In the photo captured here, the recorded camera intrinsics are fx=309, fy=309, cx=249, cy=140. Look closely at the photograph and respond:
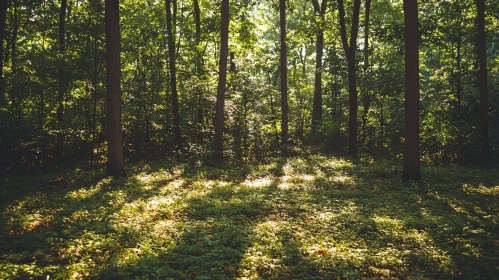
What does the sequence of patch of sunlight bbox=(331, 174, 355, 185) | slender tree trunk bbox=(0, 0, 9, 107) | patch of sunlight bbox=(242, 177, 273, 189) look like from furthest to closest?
slender tree trunk bbox=(0, 0, 9, 107) → patch of sunlight bbox=(331, 174, 355, 185) → patch of sunlight bbox=(242, 177, 273, 189)

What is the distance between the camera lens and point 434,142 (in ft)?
59.0

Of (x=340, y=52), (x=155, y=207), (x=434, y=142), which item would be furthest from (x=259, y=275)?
(x=340, y=52)

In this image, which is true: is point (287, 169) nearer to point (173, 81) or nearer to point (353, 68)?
point (353, 68)

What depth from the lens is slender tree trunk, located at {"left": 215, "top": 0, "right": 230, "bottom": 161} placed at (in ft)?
54.1

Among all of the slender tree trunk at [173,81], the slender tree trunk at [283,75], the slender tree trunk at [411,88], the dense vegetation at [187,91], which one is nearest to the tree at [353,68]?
the dense vegetation at [187,91]

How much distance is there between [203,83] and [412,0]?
12355 millimetres

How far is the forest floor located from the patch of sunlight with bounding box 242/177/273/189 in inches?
3.2

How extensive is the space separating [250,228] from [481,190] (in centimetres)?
843

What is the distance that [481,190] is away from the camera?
415 inches

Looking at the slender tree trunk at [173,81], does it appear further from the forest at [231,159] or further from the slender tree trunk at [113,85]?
the slender tree trunk at [113,85]

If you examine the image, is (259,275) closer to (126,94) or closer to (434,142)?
(126,94)

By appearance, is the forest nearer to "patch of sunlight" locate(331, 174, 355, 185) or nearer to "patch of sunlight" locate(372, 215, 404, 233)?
"patch of sunlight" locate(372, 215, 404, 233)

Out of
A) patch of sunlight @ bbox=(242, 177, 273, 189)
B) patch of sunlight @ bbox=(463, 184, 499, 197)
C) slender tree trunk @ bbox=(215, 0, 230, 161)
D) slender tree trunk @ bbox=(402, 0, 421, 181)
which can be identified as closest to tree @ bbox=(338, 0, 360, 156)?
slender tree trunk @ bbox=(402, 0, 421, 181)

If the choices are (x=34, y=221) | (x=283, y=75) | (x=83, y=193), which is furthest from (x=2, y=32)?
(x=283, y=75)
